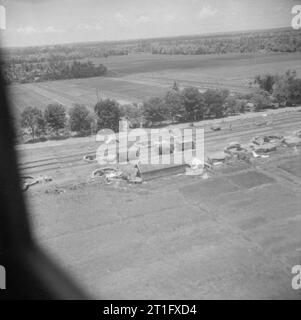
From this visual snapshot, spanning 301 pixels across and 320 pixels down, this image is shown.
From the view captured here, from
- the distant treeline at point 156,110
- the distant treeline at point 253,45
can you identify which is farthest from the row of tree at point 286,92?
the distant treeline at point 253,45

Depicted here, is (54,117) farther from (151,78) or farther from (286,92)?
(151,78)

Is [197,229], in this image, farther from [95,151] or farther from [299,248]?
[95,151]

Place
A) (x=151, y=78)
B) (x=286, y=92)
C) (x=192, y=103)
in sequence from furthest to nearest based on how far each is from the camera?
1. (x=151, y=78)
2. (x=286, y=92)
3. (x=192, y=103)

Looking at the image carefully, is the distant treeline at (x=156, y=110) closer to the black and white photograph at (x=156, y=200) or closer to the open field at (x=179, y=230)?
the black and white photograph at (x=156, y=200)

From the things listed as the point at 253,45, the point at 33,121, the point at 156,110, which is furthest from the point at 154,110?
the point at 253,45
